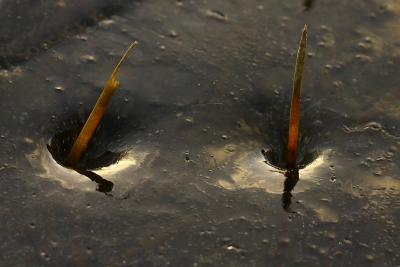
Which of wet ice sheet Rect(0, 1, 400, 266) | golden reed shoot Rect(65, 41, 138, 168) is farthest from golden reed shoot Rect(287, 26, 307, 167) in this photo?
golden reed shoot Rect(65, 41, 138, 168)

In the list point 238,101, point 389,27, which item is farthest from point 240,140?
point 389,27

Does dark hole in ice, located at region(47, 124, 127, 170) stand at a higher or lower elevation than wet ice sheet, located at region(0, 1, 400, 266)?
lower

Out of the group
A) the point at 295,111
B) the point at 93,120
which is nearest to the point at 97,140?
the point at 93,120

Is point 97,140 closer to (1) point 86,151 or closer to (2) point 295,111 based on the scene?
(1) point 86,151

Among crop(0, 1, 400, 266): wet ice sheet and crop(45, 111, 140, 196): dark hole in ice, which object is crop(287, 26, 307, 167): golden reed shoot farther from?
crop(45, 111, 140, 196): dark hole in ice

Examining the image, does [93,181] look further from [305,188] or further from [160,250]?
[305,188]
